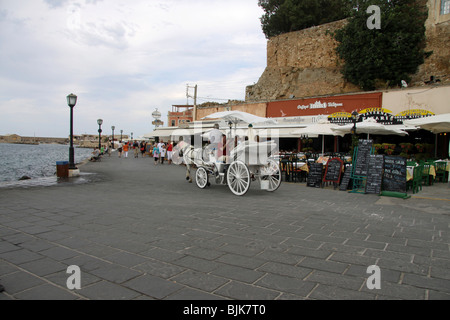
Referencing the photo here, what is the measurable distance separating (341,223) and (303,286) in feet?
8.02

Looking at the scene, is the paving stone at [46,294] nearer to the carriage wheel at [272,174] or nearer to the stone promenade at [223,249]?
the stone promenade at [223,249]

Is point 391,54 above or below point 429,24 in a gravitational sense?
below

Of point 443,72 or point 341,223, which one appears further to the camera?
point 443,72

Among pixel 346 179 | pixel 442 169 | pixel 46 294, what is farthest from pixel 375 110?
pixel 46 294

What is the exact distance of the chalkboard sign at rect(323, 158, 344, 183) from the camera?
8.72m

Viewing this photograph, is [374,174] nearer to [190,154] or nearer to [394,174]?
Answer: [394,174]

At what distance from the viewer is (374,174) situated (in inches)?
299

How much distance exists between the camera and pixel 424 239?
12.7 ft

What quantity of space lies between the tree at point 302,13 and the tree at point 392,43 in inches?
487

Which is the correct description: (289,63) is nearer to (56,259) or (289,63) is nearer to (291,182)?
(291,182)

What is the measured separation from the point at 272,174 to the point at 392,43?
18690mm

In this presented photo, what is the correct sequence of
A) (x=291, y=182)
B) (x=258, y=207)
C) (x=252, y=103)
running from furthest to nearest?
(x=252, y=103)
(x=291, y=182)
(x=258, y=207)

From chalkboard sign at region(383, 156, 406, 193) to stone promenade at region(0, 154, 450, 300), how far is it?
3.05 ft
